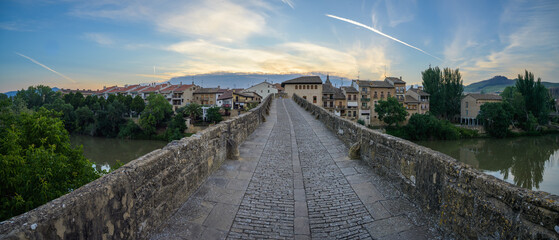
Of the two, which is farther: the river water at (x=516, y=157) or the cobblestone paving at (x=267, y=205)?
the river water at (x=516, y=157)

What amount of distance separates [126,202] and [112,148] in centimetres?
4479

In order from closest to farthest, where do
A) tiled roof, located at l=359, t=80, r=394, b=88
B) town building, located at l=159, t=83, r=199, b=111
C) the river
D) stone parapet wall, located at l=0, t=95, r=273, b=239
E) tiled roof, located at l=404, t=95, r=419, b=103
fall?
stone parapet wall, located at l=0, t=95, r=273, b=239 < the river < tiled roof, located at l=359, t=80, r=394, b=88 < tiled roof, located at l=404, t=95, r=419, b=103 < town building, located at l=159, t=83, r=199, b=111

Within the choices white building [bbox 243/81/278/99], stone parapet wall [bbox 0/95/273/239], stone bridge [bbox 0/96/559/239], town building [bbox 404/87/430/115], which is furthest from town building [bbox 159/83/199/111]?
stone parapet wall [bbox 0/95/273/239]

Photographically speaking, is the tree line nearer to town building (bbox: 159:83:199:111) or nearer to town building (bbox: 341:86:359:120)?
town building (bbox: 341:86:359:120)

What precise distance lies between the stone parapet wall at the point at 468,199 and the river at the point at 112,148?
3216cm

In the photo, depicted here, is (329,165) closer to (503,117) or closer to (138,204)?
(138,204)

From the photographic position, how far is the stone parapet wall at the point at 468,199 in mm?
2236

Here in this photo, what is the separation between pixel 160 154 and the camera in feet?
11.6

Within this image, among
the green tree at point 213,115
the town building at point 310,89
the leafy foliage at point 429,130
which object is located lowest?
the leafy foliage at point 429,130

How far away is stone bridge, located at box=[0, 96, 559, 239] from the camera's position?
2.30m

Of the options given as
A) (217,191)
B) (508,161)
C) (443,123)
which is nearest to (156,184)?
(217,191)

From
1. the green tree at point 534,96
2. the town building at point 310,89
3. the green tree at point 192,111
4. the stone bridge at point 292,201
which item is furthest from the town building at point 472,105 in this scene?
the stone bridge at point 292,201


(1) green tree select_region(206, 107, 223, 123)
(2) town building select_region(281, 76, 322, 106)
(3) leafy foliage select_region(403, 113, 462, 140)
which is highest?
(2) town building select_region(281, 76, 322, 106)

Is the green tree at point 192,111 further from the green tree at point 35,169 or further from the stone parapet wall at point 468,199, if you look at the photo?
the stone parapet wall at point 468,199
